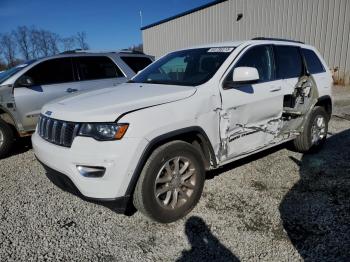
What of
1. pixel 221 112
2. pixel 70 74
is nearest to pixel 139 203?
pixel 221 112

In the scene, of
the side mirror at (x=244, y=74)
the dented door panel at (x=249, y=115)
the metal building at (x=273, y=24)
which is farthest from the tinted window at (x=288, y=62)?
the metal building at (x=273, y=24)

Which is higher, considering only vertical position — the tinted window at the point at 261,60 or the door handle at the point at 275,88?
the tinted window at the point at 261,60

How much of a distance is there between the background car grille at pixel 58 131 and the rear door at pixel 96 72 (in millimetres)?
2854

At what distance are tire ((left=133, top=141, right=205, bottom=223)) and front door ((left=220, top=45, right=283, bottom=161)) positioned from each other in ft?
1.57

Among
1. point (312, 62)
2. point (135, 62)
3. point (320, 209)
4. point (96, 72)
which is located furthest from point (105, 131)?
point (135, 62)

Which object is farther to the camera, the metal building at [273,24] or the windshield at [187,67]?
the metal building at [273,24]

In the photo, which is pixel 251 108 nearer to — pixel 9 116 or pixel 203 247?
pixel 203 247

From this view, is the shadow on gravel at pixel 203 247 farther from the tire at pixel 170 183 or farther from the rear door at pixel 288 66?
the rear door at pixel 288 66

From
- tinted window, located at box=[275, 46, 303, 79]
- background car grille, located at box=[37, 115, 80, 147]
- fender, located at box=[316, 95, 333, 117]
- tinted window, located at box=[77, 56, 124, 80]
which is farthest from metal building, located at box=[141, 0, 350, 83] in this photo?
background car grille, located at box=[37, 115, 80, 147]

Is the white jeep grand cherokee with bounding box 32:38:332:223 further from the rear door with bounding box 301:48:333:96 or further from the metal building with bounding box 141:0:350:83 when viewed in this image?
the metal building with bounding box 141:0:350:83

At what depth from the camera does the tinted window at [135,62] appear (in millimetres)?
6695

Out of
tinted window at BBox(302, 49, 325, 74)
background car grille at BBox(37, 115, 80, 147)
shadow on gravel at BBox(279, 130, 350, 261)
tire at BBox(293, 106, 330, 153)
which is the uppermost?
tinted window at BBox(302, 49, 325, 74)

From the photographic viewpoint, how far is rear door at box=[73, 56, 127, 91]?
6.05 m

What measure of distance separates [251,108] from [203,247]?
5.77 feet
